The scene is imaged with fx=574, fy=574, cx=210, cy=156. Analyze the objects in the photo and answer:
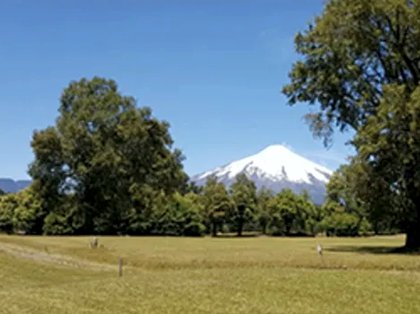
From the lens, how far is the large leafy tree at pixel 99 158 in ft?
252

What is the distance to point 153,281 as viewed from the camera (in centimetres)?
2514

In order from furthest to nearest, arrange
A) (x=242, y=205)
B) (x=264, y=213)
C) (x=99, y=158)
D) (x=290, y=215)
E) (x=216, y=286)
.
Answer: (x=264, y=213) → (x=290, y=215) → (x=242, y=205) → (x=99, y=158) → (x=216, y=286)

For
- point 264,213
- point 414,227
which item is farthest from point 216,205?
point 414,227

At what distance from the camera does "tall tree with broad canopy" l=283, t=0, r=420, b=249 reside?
38094mm

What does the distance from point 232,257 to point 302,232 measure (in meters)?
83.1

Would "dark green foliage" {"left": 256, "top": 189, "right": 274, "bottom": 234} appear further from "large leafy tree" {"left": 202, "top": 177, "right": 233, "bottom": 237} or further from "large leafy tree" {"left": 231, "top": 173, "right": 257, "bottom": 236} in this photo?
"large leafy tree" {"left": 202, "top": 177, "right": 233, "bottom": 237}

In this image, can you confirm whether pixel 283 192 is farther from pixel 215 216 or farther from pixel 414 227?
pixel 414 227

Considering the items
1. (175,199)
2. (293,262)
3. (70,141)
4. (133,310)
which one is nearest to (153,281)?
(133,310)

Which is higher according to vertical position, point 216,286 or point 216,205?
point 216,205

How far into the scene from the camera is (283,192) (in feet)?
390

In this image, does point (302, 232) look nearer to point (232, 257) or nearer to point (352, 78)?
point (352, 78)

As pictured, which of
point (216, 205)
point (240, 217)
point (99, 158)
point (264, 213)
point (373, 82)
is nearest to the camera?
point (373, 82)

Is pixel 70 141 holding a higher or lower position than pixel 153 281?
higher

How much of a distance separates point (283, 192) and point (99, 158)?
53094mm
